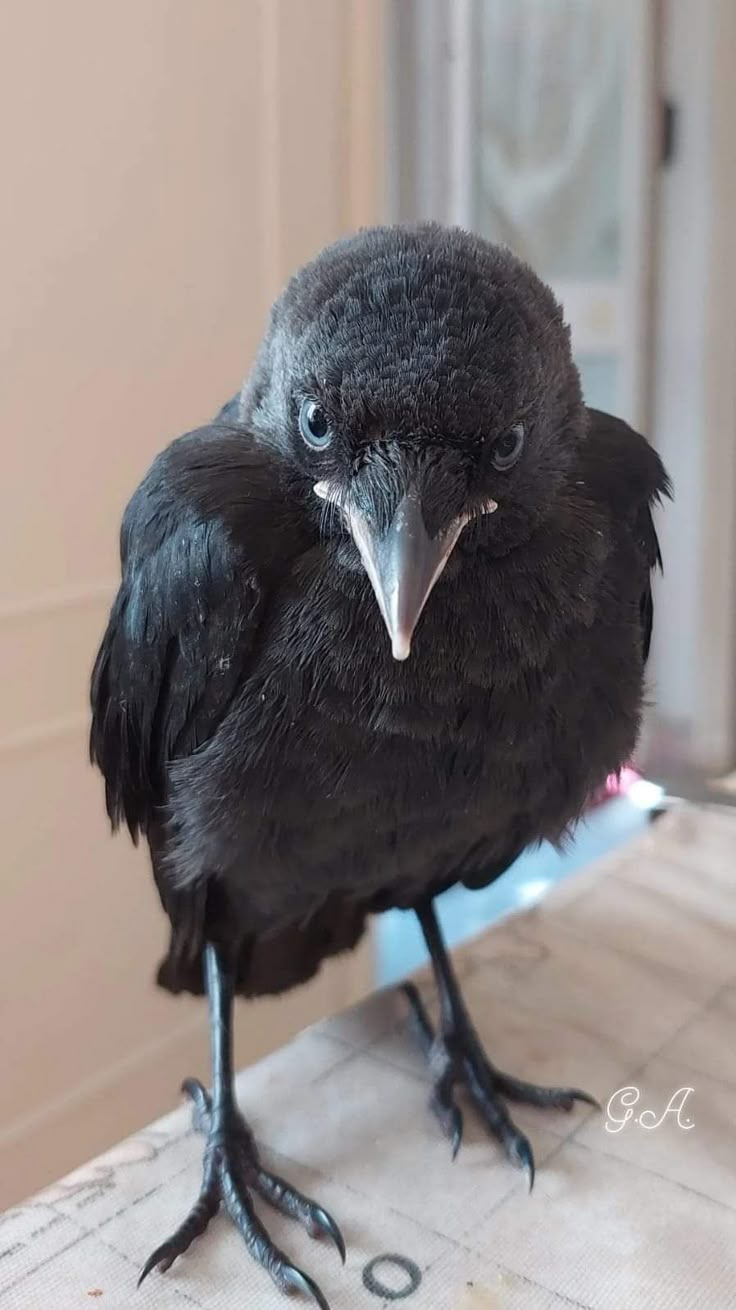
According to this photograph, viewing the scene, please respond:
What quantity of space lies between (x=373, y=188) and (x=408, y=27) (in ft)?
1.51

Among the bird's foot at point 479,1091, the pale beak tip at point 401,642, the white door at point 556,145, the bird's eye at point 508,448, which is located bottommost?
the bird's foot at point 479,1091

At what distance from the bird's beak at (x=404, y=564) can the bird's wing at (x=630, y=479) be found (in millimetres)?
251

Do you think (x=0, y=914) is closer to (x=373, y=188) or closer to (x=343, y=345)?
(x=343, y=345)

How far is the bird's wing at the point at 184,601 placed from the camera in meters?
0.82

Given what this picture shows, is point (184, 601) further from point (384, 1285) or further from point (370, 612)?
point (384, 1285)

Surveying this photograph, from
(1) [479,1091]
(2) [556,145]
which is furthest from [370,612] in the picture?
(2) [556,145]

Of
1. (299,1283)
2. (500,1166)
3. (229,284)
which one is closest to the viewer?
(299,1283)

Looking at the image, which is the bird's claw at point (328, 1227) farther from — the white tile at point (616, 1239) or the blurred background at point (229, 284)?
the blurred background at point (229, 284)

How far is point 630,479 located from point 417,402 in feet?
1.01

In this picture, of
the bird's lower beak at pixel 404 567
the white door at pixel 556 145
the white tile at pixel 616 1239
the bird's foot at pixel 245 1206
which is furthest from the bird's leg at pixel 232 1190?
the white door at pixel 556 145

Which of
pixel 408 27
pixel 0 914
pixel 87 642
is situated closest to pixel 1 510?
pixel 87 642

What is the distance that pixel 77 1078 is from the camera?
1.62 meters

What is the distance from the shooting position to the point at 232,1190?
870mm

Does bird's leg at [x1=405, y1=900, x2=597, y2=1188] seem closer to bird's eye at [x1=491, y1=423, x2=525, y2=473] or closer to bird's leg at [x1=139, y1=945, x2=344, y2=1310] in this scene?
bird's leg at [x1=139, y1=945, x2=344, y2=1310]
